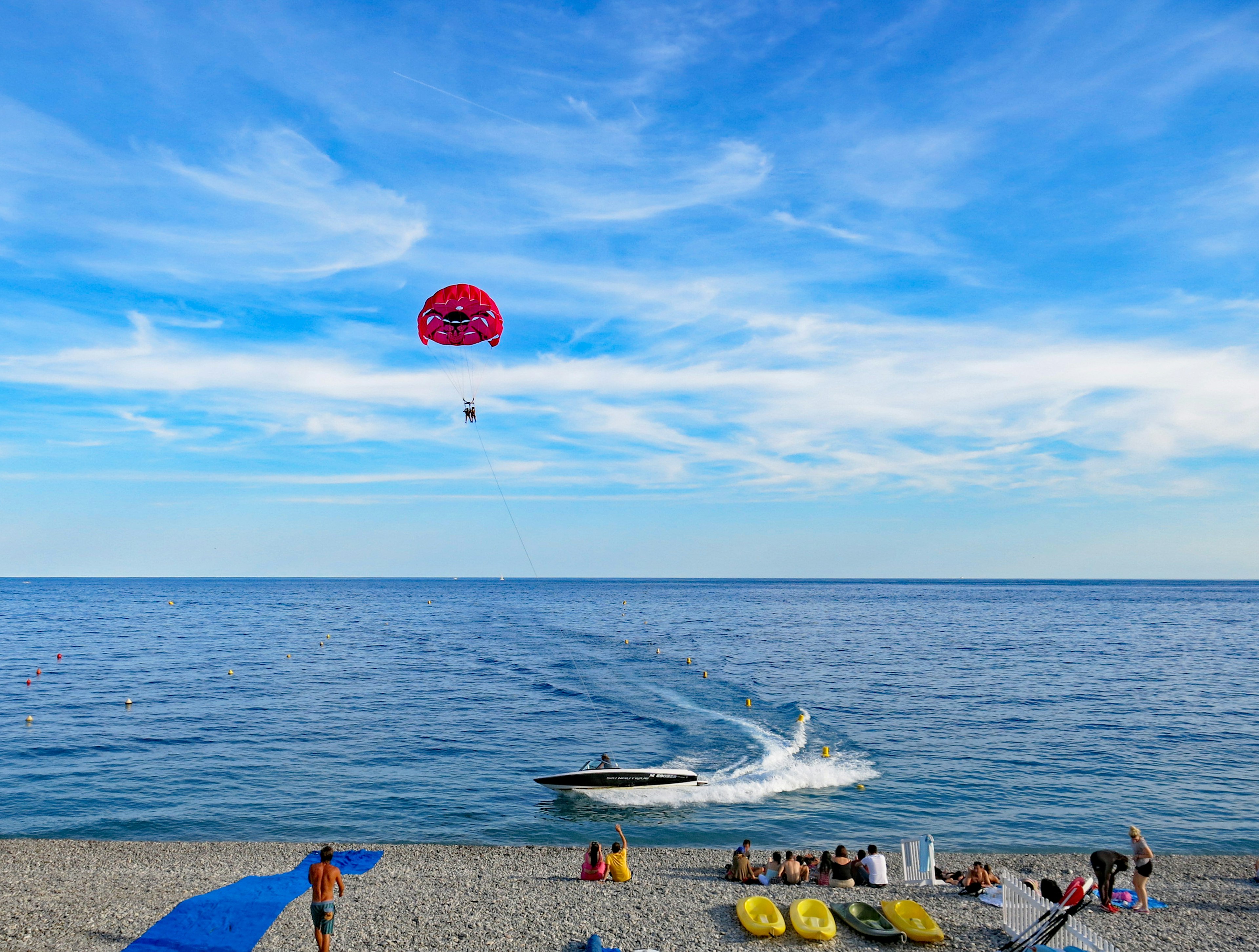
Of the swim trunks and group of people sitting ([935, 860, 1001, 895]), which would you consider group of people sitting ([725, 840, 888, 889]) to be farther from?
the swim trunks

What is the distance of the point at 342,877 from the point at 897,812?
1966cm

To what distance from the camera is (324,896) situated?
1456 centimetres

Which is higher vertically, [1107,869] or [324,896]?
[324,896]

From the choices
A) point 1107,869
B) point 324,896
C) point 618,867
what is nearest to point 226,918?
point 324,896

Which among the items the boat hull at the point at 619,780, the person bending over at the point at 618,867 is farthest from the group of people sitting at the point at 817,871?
the boat hull at the point at 619,780

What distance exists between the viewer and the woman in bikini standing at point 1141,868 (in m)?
18.4

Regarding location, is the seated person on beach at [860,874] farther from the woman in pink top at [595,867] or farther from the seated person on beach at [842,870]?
the woman in pink top at [595,867]

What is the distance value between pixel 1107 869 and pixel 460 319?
2548cm

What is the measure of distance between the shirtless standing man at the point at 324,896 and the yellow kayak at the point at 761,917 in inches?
334

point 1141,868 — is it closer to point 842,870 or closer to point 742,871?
point 842,870

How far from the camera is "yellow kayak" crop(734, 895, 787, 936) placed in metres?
16.4

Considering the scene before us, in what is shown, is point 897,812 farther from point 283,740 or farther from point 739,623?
point 739,623

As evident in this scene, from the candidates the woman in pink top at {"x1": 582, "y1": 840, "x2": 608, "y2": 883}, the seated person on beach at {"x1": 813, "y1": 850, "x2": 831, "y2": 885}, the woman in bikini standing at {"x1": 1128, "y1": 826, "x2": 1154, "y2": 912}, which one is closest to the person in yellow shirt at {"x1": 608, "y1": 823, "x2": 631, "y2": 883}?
the woman in pink top at {"x1": 582, "y1": 840, "x2": 608, "y2": 883}

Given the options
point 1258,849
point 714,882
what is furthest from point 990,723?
point 714,882
